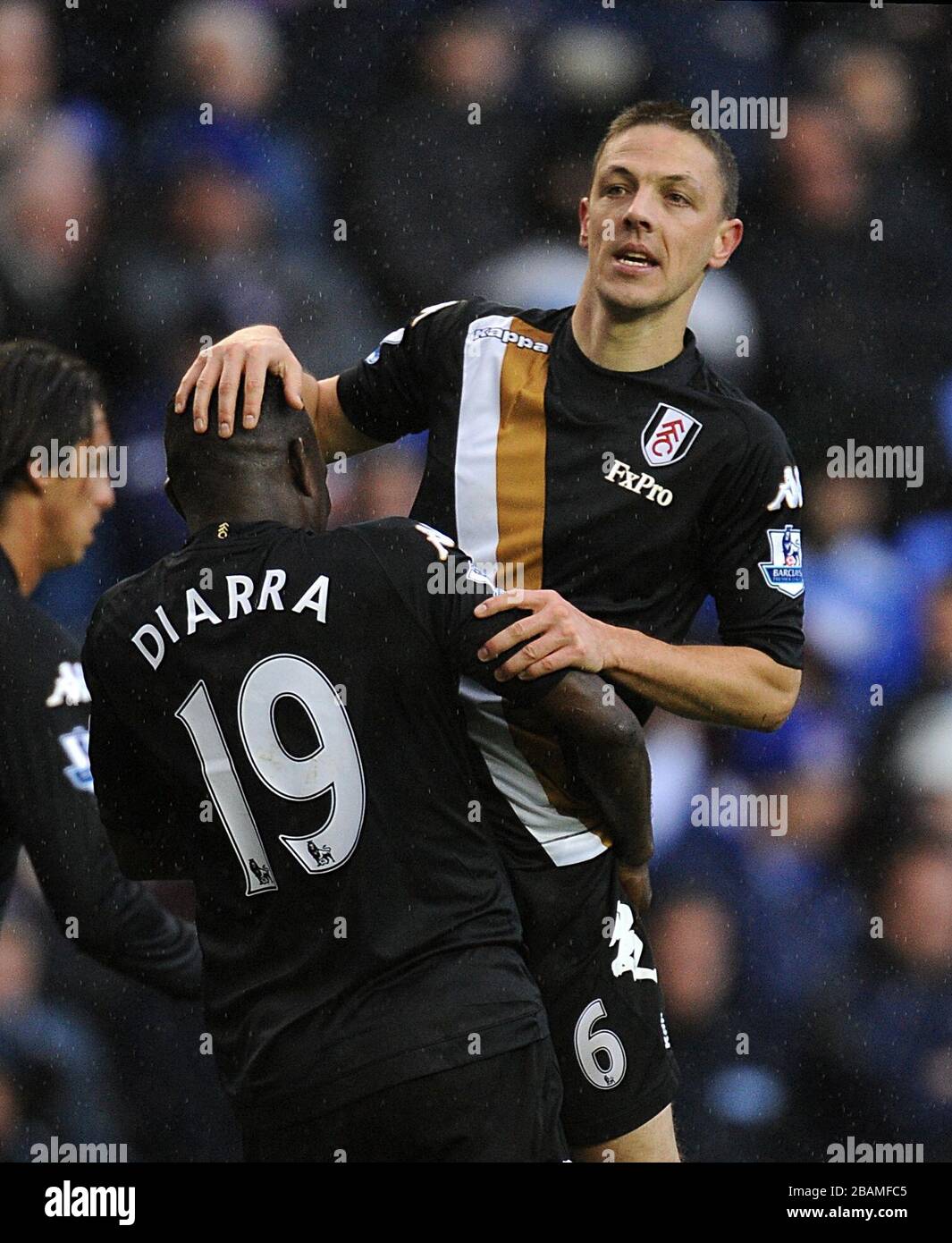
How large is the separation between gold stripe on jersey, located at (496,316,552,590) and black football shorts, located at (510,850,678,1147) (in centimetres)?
49

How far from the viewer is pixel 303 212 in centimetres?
424

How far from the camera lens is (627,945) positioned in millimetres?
2594

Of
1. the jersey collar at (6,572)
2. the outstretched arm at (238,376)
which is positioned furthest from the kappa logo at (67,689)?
the outstretched arm at (238,376)

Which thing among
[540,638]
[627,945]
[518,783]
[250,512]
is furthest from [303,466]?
[627,945]

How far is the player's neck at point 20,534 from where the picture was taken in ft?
11.0

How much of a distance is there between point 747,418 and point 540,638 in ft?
2.36

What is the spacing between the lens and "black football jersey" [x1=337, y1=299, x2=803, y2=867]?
8.29ft

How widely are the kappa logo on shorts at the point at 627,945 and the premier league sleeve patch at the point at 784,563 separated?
0.58m

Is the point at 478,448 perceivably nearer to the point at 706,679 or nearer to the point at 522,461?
the point at 522,461

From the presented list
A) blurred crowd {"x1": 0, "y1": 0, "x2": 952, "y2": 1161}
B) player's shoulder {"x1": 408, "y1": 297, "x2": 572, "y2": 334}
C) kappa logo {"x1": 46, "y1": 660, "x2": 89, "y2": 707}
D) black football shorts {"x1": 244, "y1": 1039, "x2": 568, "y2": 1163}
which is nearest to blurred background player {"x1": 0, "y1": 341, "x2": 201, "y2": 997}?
kappa logo {"x1": 46, "y1": 660, "x2": 89, "y2": 707}

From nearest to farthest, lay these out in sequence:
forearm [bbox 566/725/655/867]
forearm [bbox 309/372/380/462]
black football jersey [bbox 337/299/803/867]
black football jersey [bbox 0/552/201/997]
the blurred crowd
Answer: forearm [bbox 566/725/655/867] → black football jersey [bbox 337/299/803/867] → forearm [bbox 309/372/380/462] → black football jersey [bbox 0/552/201/997] → the blurred crowd

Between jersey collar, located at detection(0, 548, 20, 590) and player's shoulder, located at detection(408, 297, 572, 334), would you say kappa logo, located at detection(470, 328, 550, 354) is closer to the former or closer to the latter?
player's shoulder, located at detection(408, 297, 572, 334)

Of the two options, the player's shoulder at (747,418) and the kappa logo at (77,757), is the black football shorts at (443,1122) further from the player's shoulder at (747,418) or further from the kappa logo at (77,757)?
the kappa logo at (77,757)

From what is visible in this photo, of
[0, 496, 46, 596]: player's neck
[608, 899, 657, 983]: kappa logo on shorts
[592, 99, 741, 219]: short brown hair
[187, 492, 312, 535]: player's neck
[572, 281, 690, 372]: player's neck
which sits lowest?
[608, 899, 657, 983]: kappa logo on shorts
